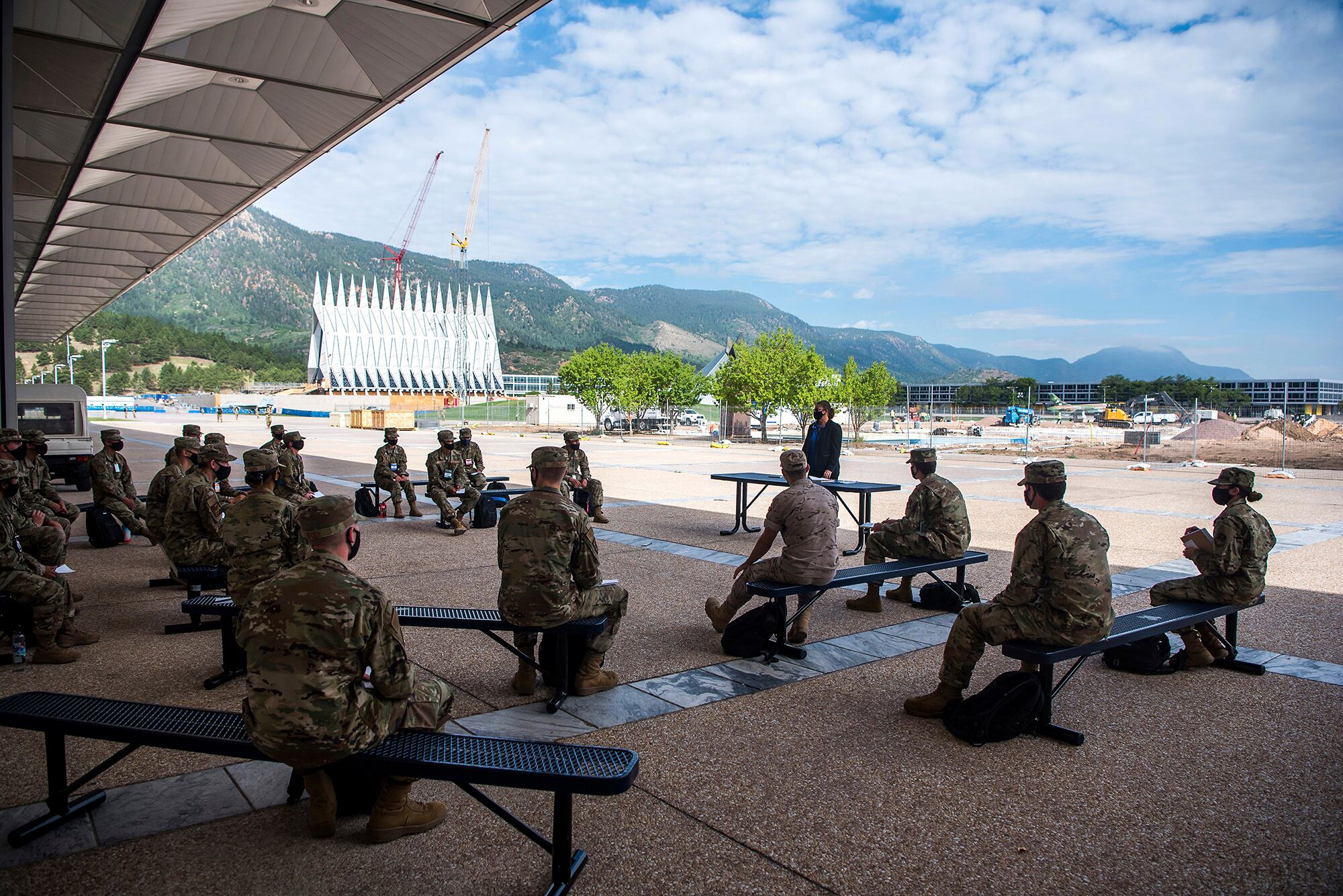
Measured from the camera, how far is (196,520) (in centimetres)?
707

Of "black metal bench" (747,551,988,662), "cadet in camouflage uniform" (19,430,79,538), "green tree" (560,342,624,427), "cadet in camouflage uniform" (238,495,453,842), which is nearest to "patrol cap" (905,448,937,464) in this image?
"black metal bench" (747,551,988,662)

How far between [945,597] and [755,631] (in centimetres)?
265

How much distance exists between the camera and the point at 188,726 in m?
3.49

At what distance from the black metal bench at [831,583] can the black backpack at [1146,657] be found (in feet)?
5.66

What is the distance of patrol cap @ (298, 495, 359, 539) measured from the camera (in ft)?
10.6

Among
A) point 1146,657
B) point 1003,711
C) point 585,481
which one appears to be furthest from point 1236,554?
point 585,481

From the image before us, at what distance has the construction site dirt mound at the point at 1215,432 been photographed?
41737 mm

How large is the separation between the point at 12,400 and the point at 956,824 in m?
11.2

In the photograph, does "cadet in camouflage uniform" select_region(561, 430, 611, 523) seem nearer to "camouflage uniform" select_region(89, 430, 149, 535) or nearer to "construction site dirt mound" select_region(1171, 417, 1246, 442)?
"camouflage uniform" select_region(89, 430, 149, 535)

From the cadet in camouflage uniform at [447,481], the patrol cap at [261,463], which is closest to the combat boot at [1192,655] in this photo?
the patrol cap at [261,463]

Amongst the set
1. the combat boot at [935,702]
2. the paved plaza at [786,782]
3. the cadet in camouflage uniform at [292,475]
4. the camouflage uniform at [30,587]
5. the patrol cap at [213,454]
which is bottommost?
the paved plaza at [786,782]

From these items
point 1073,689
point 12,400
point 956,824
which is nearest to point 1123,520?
point 1073,689

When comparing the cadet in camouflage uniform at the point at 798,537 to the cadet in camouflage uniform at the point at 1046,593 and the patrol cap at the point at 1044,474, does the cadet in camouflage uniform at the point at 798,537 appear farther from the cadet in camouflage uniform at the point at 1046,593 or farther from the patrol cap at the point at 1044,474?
the patrol cap at the point at 1044,474

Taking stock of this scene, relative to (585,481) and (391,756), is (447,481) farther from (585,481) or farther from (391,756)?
(391,756)
